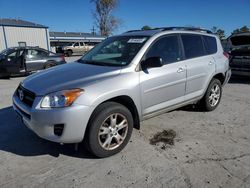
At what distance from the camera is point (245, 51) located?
837cm

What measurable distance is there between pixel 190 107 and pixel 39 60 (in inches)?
317

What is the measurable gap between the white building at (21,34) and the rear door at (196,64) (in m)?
27.0

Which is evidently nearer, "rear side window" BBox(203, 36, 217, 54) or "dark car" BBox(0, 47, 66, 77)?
"rear side window" BBox(203, 36, 217, 54)

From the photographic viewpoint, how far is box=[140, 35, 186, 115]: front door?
375cm

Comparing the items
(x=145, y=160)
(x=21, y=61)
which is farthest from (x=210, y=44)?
(x=21, y=61)

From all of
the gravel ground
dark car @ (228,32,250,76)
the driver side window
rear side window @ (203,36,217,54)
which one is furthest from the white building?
the driver side window

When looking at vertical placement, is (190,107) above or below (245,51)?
below

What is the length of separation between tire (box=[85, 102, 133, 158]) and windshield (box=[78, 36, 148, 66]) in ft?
2.58

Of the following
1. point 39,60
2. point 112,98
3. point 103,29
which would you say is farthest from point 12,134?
point 103,29

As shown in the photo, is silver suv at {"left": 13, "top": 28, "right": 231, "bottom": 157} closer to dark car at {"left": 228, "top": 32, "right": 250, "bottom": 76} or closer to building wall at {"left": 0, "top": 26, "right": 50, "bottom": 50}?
dark car at {"left": 228, "top": 32, "right": 250, "bottom": 76}

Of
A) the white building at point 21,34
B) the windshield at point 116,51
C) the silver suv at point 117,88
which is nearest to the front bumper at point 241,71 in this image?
the silver suv at point 117,88

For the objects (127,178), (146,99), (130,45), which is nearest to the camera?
(127,178)

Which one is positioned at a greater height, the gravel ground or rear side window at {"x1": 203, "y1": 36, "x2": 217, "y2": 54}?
rear side window at {"x1": 203, "y1": 36, "x2": 217, "y2": 54}

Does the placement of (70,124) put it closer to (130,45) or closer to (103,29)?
(130,45)
